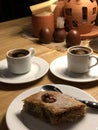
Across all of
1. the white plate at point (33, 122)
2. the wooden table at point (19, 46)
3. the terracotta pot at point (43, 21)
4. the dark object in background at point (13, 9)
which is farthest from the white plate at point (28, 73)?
the dark object in background at point (13, 9)

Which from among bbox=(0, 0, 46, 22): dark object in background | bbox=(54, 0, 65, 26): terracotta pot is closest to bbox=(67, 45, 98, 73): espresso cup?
bbox=(54, 0, 65, 26): terracotta pot

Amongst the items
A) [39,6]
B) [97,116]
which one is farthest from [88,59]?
[39,6]

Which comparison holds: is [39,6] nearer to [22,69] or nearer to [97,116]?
[22,69]

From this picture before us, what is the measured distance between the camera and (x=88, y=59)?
855mm

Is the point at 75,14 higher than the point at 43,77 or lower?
higher

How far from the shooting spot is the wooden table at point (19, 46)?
0.78 metres

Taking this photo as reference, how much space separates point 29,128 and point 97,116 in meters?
0.17

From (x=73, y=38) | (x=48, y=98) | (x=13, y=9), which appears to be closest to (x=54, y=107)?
(x=48, y=98)

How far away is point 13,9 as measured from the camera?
8.04 ft

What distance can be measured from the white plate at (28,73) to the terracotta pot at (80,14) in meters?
0.35

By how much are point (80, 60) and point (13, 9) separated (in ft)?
5.70

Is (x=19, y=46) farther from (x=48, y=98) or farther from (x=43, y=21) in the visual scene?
(x=48, y=98)

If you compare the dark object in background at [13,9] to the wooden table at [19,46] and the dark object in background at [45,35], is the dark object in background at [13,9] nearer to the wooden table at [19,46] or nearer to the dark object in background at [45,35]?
the wooden table at [19,46]

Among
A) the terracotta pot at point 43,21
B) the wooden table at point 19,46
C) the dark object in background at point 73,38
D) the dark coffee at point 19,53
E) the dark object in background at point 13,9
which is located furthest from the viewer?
the dark object in background at point 13,9
